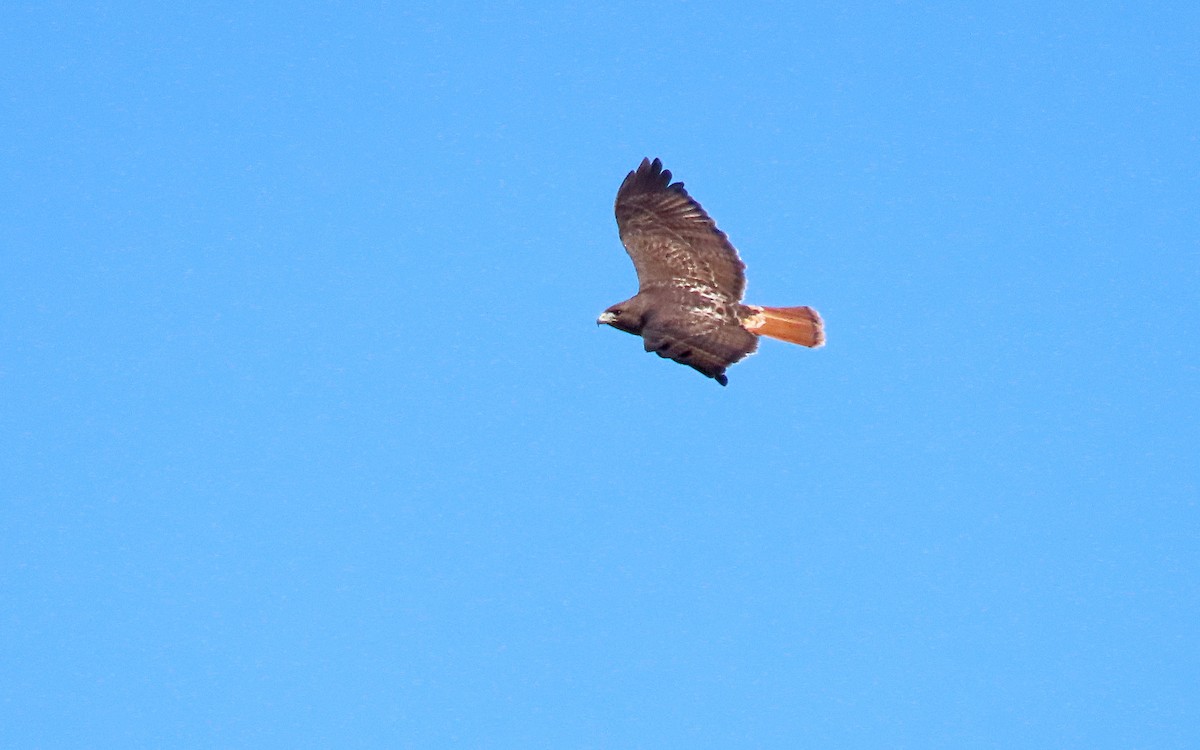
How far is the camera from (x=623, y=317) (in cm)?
1625

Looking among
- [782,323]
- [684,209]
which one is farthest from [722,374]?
[684,209]

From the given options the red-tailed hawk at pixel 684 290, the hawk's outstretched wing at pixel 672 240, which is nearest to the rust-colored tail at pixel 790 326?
the red-tailed hawk at pixel 684 290

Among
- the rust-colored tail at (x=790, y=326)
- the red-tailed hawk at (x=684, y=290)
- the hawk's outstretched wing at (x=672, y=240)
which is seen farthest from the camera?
the hawk's outstretched wing at (x=672, y=240)

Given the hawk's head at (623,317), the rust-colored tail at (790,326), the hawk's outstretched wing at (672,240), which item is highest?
the hawk's outstretched wing at (672,240)

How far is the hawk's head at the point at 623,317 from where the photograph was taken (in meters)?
16.2

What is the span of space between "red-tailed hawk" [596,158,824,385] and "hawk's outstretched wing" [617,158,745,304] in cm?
1

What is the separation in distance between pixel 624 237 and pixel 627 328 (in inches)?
41.6

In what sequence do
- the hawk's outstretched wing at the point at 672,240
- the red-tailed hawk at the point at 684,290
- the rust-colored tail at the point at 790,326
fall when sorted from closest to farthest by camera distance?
1. the red-tailed hawk at the point at 684,290
2. the rust-colored tail at the point at 790,326
3. the hawk's outstretched wing at the point at 672,240

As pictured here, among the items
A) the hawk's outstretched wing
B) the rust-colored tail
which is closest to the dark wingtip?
the hawk's outstretched wing

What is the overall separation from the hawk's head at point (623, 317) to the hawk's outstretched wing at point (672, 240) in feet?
0.98

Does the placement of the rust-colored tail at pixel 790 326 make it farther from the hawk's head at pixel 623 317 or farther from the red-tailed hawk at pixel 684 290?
the hawk's head at pixel 623 317

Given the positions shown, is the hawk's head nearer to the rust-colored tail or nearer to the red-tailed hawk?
the red-tailed hawk

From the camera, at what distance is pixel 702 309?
15.8m

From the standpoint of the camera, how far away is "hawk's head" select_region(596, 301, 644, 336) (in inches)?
636
